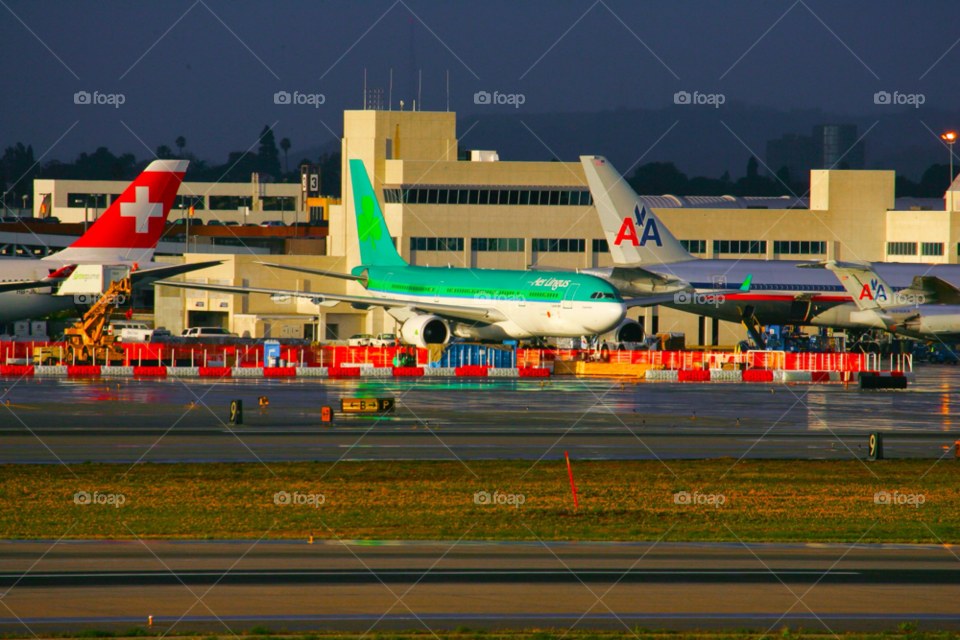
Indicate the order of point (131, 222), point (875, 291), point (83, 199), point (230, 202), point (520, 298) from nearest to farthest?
point (131, 222)
point (875, 291)
point (520, 298)
point (83, 199)
point (230, 202)

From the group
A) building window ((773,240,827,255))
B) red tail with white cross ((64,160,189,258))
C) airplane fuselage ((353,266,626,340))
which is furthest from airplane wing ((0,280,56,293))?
building window ((773,240,827,255))

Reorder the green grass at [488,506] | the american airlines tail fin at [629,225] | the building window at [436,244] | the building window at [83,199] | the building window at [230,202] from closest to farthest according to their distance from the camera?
the green grass at [488,506], the american airlines tail fin at [629,225], the building window at [436,244], the building window at [83,199], the building window at [230,202]

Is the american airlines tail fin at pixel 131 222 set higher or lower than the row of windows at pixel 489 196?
lower

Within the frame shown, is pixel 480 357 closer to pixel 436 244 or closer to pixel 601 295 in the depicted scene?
pixel 601 295

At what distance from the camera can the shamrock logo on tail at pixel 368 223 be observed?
78375 millimetres

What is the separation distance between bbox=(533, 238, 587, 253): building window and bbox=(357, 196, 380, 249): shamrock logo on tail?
2115 cm

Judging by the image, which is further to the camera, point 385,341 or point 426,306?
point 385,341

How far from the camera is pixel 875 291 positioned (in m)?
61.7

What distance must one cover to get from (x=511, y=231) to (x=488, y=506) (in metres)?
74.1

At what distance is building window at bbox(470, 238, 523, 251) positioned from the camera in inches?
3777

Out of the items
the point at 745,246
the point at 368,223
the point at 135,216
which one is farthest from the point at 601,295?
the point at 745,246

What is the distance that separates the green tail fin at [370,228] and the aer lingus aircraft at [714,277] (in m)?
14.3

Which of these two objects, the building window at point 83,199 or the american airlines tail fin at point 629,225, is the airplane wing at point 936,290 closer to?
the american airlines tail fin at point 629,225

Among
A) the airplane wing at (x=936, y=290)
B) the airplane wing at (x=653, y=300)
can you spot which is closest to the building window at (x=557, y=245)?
the airplane wing at (x=653, y=300)
